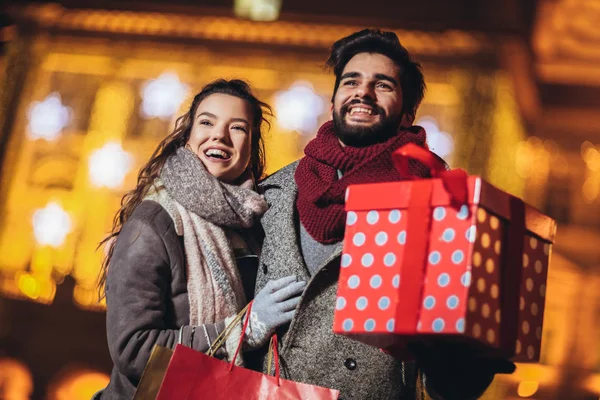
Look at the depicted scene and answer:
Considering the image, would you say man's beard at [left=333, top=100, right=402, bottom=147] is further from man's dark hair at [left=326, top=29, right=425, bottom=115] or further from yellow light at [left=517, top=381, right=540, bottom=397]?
yellow light at [left=517, top=381, right=540, bottom=397]

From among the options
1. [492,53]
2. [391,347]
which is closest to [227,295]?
[391,347]

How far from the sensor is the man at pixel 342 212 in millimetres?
2547

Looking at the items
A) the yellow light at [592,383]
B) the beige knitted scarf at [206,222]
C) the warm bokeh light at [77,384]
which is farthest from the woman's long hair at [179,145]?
the yellow light at [592,383]

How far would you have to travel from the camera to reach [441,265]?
204 centimetres

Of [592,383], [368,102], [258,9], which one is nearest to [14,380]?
[258,9]

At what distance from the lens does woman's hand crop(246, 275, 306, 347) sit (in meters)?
2.54

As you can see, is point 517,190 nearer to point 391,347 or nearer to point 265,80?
point 265,80

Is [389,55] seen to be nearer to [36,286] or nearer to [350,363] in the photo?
[350,363]

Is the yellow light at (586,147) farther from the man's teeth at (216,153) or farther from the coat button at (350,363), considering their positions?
the coat button at (350,363)

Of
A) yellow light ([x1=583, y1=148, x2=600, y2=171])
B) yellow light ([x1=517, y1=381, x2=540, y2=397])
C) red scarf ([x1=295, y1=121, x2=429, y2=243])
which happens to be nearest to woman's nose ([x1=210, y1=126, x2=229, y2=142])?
red scarf ([x1=295, y1=121, x2=429, y2=243])

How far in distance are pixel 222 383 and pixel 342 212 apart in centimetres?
58

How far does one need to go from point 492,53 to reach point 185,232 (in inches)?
336

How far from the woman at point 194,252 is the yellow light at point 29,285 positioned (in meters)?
8.03

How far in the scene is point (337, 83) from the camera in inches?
115
